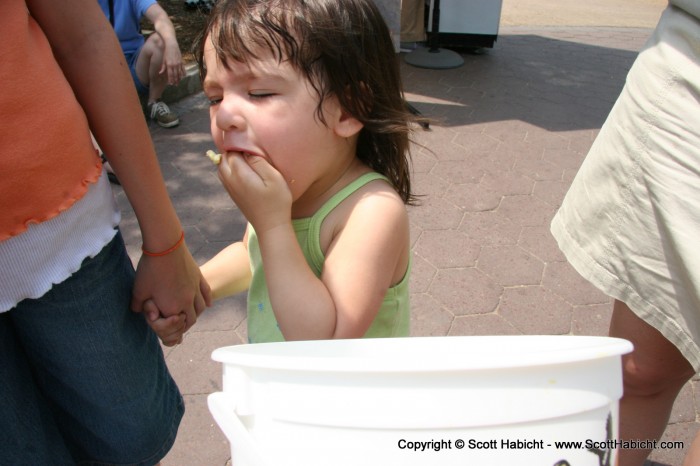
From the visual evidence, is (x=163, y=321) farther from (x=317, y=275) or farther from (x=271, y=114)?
(x=271, y=114)

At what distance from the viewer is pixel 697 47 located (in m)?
1.11

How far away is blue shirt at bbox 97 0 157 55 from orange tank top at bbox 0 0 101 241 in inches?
130

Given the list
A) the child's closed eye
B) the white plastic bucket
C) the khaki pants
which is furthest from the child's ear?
the khaki pants

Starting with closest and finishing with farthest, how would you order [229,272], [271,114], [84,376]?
1. [271,114]
2. [84,376]
3. [229,272]

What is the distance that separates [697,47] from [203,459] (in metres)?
1.82

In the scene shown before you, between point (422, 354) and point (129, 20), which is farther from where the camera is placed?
point (129, 20)

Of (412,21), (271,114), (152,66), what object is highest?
(271,114)

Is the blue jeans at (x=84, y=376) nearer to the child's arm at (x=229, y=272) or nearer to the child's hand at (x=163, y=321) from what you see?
the child's hand at (x=163, y=321)

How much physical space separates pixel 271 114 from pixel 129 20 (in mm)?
3512

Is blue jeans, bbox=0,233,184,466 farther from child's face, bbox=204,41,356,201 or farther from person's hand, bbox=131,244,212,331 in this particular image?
child's face, bbox=204,41,356,201

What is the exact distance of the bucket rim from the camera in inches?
23.5

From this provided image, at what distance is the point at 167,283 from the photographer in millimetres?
1129

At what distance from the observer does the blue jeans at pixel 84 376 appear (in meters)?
1.02

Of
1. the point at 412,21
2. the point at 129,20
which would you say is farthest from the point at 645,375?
the point at 412,21
